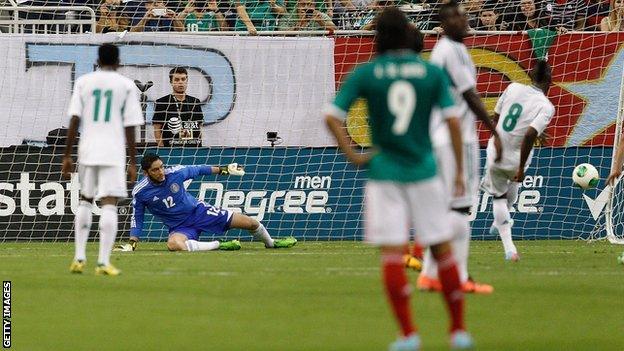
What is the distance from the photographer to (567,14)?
72.1 feet

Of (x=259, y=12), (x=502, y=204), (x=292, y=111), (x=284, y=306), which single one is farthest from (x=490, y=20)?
(x=284, y=306)

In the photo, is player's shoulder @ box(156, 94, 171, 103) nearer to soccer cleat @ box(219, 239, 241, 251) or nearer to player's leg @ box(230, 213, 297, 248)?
player's leg @ box(230, 213, 297, 248)

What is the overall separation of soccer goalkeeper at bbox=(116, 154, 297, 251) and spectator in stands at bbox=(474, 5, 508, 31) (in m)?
5.74

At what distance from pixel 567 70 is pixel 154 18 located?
683 cm

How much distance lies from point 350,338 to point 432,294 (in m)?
2.50

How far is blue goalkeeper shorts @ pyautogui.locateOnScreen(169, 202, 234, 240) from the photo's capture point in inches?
720

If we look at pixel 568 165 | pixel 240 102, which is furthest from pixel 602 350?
pixel 240 102

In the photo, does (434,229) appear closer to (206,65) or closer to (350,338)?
(350,338)

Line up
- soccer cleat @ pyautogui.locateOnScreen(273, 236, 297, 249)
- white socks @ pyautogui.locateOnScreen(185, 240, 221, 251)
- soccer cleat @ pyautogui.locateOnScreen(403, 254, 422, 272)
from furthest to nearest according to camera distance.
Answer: soccer cleat @ pyautogui.locateOnScreen(273, 236, 297, 249) < white socks @ pyautogui.locateOnScreen(185, 240, 221, 251) < soccer cleat @ pyautogui.locateOnScreen(403, 254, 422, 272)

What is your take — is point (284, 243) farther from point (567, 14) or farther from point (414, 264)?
point (567, 14)

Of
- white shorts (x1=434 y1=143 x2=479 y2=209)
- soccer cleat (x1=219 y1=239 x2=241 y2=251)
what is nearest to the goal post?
soccer cleat (x1=219 y1=239 x2=241 y2=251)

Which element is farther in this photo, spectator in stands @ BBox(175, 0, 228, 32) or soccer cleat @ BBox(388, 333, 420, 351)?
spectator in stands @ BBox(175, 0, 228, 32)

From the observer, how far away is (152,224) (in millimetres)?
20516

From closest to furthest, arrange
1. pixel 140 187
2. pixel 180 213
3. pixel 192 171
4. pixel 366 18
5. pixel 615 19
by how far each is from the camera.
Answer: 1. pixel 192 171
2. pixel 140 187
3. pixel 180 213
4. pixel 615 19
5. pixel 366 18
